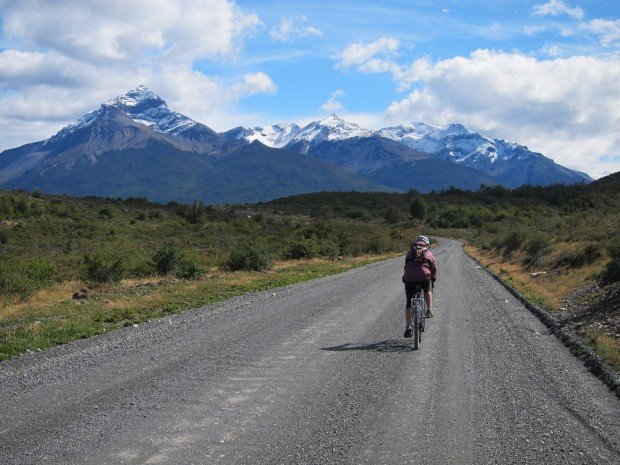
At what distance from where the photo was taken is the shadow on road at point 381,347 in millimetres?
9727

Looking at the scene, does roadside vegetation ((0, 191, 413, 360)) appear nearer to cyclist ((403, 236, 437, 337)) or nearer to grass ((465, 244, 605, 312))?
cyclist ((403, 236, 437, 337))

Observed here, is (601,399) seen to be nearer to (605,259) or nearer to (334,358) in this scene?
(334,358)

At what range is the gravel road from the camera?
17.2 ft

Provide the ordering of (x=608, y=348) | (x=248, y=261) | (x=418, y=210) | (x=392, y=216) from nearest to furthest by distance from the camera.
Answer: (x=608, y=348) → (x=248, y=261) → (x=392, y=216) → (x=418, y=210)

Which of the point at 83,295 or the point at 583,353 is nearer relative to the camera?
the point at 583,353

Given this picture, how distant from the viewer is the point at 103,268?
2189 centimetres

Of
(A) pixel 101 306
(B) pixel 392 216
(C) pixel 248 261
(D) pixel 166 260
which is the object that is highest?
(B) pixel 392 216

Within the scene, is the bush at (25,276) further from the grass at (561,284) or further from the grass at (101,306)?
the grass at (561,284)

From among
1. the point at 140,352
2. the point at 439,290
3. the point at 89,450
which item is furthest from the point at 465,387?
the point at 439,290

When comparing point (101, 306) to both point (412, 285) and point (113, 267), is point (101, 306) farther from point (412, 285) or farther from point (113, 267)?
point (412, 285)

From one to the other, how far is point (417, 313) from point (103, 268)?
15.5m

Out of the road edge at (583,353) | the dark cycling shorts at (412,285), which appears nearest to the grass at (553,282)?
the road edge at (583,353)

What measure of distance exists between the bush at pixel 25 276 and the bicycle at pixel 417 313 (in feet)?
41.9

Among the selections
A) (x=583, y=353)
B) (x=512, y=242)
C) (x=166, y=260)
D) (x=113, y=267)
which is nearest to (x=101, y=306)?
(x=113, y=267)
